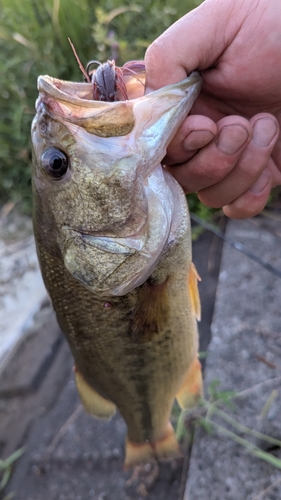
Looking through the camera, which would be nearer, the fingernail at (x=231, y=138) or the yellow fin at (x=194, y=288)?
the fingernail at (x=231, y=138)

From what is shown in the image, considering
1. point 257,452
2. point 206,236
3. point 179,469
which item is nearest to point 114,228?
point 257,452

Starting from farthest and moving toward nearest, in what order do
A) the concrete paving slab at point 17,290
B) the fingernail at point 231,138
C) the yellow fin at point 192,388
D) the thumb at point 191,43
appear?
the concrete paving slab at point 17,290, the yellow fin at point 192,388, the fingernail at point 231,138, the thumb at point 191,43

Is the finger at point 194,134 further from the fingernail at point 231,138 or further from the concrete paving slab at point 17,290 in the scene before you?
the concrete paving slab at point 17,290

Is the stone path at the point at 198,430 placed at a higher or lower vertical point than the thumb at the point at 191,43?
lower

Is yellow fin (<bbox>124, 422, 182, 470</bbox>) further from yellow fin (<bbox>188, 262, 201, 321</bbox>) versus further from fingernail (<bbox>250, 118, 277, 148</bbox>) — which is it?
fingernail (<bbox>250, 118, 277, 148</bbox>)

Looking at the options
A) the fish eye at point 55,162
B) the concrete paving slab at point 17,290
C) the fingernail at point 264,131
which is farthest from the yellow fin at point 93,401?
the concrete paving slab at point 17,290

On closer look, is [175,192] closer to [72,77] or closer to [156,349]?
[156,349]

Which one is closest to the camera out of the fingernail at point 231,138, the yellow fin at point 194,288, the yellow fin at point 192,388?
the fingernail at point 231,138

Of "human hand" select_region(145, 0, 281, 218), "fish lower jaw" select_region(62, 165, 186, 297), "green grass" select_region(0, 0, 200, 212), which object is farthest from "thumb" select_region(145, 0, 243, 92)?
"green grass" select_region(0, 0, 200, 212)
